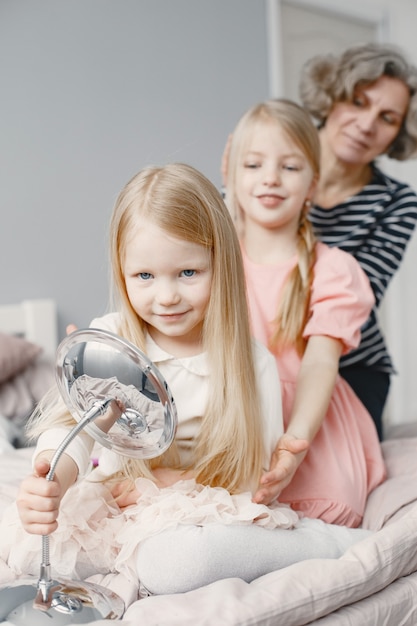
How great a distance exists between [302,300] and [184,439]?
41cm

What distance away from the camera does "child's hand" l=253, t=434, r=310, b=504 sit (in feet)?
3.83

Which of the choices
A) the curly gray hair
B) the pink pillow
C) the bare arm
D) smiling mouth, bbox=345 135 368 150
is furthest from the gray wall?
the bare arm

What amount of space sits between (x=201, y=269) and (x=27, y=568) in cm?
46

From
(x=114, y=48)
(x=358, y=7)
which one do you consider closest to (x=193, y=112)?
(x=114, y=48)

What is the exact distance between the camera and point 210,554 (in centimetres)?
106

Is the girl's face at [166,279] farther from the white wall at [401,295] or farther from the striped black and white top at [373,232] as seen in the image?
the white wall at [401,295]

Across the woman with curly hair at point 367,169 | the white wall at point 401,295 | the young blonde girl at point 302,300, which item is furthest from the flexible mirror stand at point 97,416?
the white wall at point 401,295

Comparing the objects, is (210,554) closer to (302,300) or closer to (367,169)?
(302,300)

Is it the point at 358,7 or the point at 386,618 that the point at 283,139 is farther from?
the point at 358,7

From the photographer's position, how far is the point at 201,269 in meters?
1.14

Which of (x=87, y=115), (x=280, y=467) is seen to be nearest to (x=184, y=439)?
(x=280, y=467)

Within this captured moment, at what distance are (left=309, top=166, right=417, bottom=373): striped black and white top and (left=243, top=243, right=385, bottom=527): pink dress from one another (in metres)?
0.29

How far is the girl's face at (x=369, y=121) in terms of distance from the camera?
198 cm

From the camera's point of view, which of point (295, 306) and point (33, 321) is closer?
point (295, 306)
